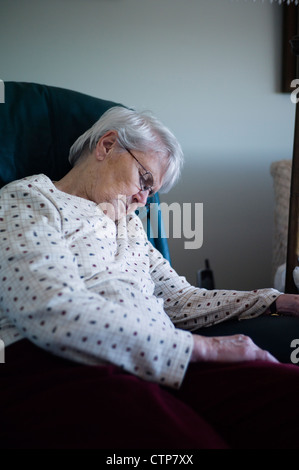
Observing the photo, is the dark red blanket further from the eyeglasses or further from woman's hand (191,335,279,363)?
the eyeglasses

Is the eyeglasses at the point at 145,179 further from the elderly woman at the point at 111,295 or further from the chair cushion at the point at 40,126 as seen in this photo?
the chair cushion at the point at 40,126

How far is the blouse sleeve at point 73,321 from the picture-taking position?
2.69 feet

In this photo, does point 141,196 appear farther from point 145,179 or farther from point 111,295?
point 111,295

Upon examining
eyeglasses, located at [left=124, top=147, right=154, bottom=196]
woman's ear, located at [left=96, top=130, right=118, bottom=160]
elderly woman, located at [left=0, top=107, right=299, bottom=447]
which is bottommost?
elderly woman, located at [left=0, top=107, right=299, bottom=447]

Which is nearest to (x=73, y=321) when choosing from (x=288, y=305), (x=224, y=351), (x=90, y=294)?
(x=90, y=294)

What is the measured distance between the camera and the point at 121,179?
3.99ft

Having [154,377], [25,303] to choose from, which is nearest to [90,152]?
[25,303]

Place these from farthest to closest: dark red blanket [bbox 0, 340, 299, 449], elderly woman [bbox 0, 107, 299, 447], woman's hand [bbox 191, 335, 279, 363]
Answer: woman's hand [bbox 191, 335, 279, 363]
elderly woman [bbox 0, 107, 299, 447]
dark red blanket [bbox 0, 340, 299, 449]

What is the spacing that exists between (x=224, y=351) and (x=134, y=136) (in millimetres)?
607

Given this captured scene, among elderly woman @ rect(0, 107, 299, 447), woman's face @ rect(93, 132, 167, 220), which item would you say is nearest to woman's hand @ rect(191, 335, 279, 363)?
elderly woman @ rect(0, 107, 299, 447)

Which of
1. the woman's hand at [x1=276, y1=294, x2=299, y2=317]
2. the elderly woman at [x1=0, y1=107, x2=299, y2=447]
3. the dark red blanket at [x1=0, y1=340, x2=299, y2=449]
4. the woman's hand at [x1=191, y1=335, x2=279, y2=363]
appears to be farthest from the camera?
the woman's hand at [x1=276, y1=294, x2=299, y2=317]

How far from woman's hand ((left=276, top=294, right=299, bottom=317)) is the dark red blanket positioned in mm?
274

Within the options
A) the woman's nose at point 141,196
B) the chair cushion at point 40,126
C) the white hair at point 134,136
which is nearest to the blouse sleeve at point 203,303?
the woman's nose at point 141,196

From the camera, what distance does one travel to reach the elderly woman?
82cm
